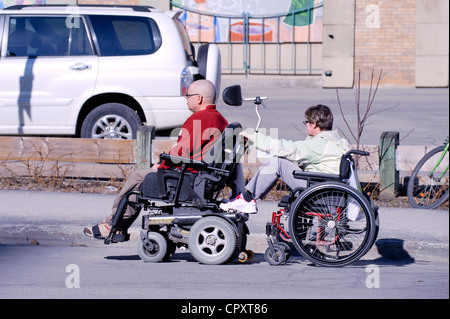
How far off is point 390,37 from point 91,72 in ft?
40.5

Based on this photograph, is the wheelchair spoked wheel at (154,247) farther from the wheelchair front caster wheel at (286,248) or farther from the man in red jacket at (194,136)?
the wheelchair front caster wheel at (286,248)

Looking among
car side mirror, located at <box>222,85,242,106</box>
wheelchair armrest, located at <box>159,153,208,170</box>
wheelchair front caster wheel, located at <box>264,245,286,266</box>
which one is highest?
car side mirror, located at <box>222,85,242,106</box>

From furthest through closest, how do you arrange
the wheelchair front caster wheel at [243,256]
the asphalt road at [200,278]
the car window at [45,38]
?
the car window at [45,38], the wheelchair front caster wheel at [243,256], the asphalt road at [200,278]

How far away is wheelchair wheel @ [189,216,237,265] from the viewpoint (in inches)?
238

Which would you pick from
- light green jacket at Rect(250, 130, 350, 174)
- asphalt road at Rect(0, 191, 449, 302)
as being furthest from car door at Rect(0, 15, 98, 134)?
light green jacket at Rect(250, 130, 350, 174)

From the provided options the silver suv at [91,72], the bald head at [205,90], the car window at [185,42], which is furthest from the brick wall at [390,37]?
the bald head at [205,90]

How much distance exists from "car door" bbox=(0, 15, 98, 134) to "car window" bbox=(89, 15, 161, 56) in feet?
0.61

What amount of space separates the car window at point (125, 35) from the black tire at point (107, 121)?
2.52 feet

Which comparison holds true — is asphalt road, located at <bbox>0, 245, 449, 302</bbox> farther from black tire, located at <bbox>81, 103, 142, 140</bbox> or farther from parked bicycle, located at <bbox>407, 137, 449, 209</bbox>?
black tire, located at <bbox>81, 103, 142, 140</bbox>

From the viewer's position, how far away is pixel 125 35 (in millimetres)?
10633

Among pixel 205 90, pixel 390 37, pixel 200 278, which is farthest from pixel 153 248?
pixel 390 37

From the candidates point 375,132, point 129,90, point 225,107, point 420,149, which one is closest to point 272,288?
point 420,149

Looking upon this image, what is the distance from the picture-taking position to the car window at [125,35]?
10.5 meters

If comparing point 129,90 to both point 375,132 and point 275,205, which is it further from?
point 375,132
